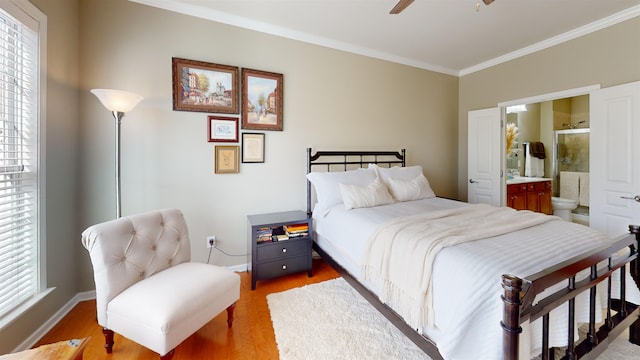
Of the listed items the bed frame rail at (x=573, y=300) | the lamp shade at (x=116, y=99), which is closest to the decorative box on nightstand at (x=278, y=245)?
the lamp shade at (x=116, y=99)

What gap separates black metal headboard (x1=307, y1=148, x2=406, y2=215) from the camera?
3.14m

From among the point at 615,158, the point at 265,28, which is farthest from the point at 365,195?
the point at 615,158

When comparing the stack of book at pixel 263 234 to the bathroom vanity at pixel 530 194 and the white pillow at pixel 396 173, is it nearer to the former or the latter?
the white pillow at pixel 396 173

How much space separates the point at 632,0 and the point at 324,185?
3530 mm

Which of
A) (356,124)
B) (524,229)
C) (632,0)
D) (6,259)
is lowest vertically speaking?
(6,259)

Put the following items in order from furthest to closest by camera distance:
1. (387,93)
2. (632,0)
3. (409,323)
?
(387,93) → (632,0) → (409,323)

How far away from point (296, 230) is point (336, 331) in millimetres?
1071

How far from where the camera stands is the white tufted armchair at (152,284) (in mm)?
1379

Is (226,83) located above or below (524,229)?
above

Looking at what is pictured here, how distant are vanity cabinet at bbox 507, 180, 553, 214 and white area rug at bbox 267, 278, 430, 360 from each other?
3515mm

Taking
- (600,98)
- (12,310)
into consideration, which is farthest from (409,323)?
(600,98)

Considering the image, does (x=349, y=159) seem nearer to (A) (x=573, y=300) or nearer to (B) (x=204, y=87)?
(B) (x=204, y=87)

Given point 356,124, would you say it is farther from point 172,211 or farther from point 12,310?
point 12,310

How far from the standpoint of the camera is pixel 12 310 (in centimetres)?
157
